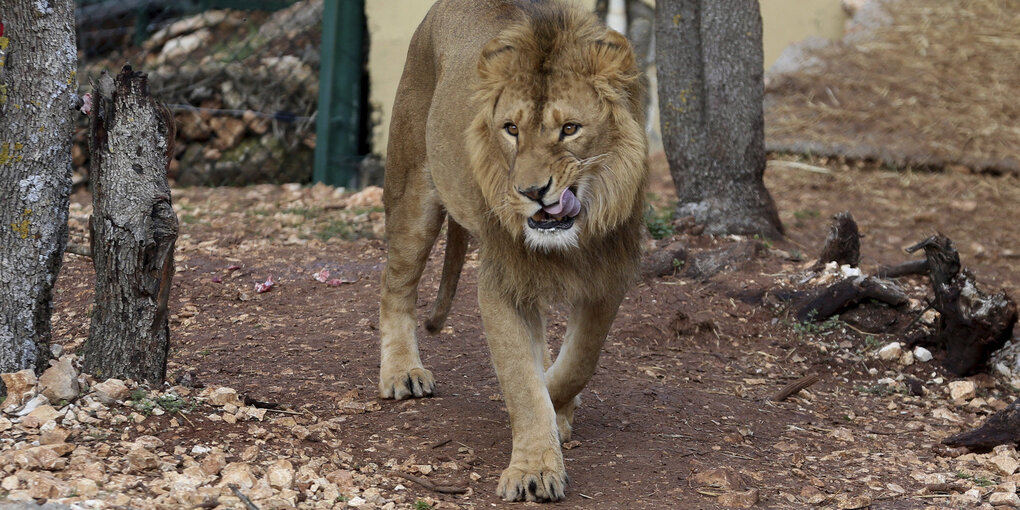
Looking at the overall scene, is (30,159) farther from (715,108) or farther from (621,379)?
(715,108)

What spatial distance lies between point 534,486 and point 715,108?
3.72 metres

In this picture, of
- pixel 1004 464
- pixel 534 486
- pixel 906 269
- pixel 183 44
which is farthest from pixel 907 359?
pixel 183 44

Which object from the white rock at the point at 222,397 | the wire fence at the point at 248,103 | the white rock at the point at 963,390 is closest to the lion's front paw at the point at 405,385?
the white rock at the point at 222,397

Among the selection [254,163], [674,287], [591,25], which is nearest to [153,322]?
[591,25]

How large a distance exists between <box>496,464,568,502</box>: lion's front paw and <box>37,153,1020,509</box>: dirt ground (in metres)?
0.06

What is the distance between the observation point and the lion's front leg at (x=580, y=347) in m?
4.07

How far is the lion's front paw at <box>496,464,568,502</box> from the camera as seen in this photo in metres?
3.66

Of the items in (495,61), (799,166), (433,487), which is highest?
(495,61)

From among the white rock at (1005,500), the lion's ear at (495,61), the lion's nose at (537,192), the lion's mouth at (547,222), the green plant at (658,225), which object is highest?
the lion's ear at (495,61)

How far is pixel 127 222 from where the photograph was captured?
3.67 meters

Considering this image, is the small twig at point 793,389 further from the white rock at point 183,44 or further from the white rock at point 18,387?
the white rock at point 183,44

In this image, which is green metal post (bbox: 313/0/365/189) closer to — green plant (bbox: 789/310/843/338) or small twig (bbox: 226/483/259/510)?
green plant (bbox: 789/310/843/338)

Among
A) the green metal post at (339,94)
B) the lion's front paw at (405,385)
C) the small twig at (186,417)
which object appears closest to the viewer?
the small twig at (186,417)

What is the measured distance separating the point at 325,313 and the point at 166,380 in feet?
5.89
